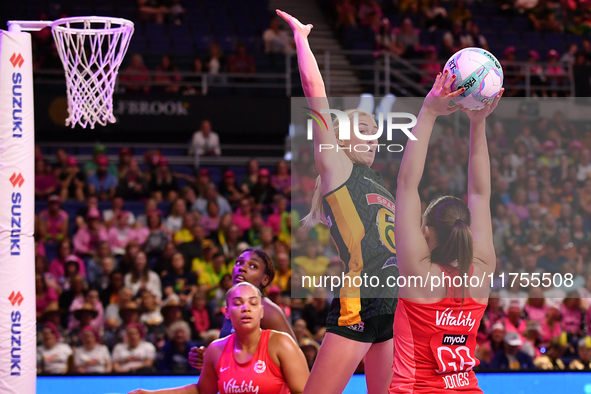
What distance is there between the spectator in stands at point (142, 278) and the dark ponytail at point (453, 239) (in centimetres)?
629

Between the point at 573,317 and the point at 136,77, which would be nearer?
the point at 573,317

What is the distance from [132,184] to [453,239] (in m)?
8.50

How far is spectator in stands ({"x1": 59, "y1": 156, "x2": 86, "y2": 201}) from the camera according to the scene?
10878mm

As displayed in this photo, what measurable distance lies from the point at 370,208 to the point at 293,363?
1.09 m

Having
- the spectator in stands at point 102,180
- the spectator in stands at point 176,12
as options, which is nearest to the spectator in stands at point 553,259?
the spectator in stands at point 102,180

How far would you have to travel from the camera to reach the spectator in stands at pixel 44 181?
10.8 meters

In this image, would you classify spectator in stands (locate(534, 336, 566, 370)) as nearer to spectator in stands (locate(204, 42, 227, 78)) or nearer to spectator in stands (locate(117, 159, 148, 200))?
spectator in stands (locate(117, 159, 148, 200))

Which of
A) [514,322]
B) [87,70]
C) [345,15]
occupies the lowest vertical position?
[514,322]

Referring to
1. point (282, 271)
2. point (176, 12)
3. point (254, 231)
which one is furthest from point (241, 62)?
point (282, 271)

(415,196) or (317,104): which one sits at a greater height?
(317,104)

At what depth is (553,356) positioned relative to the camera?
331 inches

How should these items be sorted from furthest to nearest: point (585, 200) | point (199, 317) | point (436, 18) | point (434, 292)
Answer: point (436, 18) → point (199, 317) → point (585, 200) → point (434, 292)

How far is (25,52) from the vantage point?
15.9 ft

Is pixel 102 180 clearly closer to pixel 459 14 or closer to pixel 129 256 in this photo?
pixel 129 256
